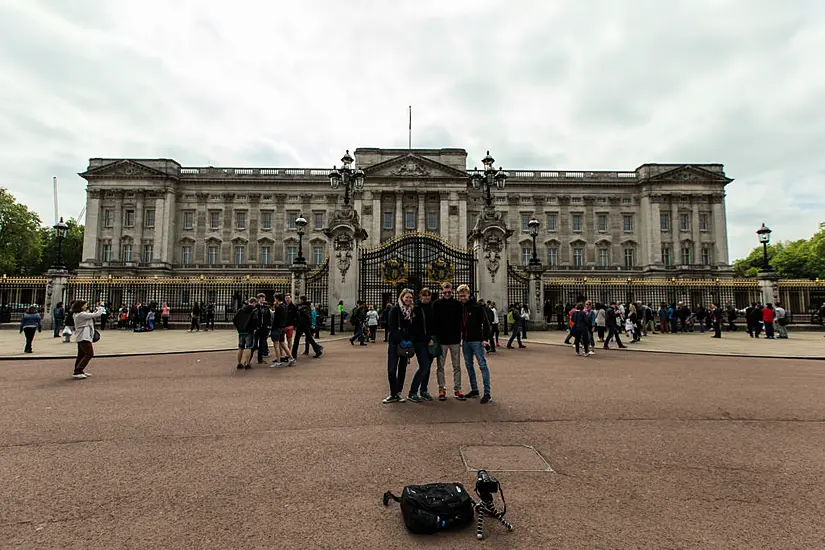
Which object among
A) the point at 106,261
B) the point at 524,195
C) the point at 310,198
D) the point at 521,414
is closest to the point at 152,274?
the point at 106,261

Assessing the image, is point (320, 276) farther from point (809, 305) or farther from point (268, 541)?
point (809, 305)

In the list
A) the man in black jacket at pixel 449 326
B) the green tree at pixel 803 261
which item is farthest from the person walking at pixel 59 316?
the green tree at pixel 803 261

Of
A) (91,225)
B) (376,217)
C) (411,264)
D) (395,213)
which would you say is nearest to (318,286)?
(411,264)

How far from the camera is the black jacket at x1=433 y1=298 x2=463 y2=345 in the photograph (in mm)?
7129

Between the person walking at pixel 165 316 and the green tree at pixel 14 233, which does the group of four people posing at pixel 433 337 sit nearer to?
the person walking at pixel 165 316

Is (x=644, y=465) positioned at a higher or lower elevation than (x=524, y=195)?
lower

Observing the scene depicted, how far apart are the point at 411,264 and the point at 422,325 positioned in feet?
45.9

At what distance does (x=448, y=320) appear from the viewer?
7.20m

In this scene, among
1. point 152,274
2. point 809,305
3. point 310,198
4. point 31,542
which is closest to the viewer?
point 31,542

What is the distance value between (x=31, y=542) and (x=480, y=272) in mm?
18463

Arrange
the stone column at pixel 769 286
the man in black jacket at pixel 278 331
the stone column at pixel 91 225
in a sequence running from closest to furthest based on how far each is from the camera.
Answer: the man in black jacket at pixel 278 331
the stone column at pixel 769 286
the stone column at pixel 91 225

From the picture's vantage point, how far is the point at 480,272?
20.4 metres

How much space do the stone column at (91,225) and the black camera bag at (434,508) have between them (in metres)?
61.2

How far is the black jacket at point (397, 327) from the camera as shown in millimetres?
6852
